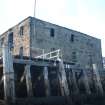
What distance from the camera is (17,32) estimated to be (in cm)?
2689

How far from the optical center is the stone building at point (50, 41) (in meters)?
24.4

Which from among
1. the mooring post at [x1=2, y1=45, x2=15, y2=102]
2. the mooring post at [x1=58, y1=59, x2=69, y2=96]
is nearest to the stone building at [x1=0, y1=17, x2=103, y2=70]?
the mooring post at [x1=58, y1=59, x2=69, y2=96]

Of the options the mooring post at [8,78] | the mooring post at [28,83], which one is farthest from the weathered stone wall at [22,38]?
the mooring post at [8,78]

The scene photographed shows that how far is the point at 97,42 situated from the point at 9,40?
14477 millimetres

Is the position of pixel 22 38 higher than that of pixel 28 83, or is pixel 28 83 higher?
pixel 22 38

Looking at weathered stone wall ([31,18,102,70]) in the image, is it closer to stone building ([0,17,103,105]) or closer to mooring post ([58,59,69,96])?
stone building ([0,17,103,105])

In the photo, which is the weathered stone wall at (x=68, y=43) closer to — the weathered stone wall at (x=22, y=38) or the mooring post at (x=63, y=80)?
the weathered stone wall at (x=22, y=38)

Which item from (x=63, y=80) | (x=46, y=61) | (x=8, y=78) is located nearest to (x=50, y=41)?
(x=46, y=61)

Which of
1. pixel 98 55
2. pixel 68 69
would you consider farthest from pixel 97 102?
pixel 98 55

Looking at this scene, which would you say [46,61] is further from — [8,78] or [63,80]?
[8,78]

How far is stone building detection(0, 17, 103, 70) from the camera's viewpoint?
24.4 meters

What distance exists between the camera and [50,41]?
26.2 meters

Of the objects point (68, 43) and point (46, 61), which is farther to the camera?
point (68, 43)

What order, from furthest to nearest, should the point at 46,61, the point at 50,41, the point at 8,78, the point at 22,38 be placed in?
the point at 50,41 → the point at 22,38 → the point at 46,61 → the point at 8,78
